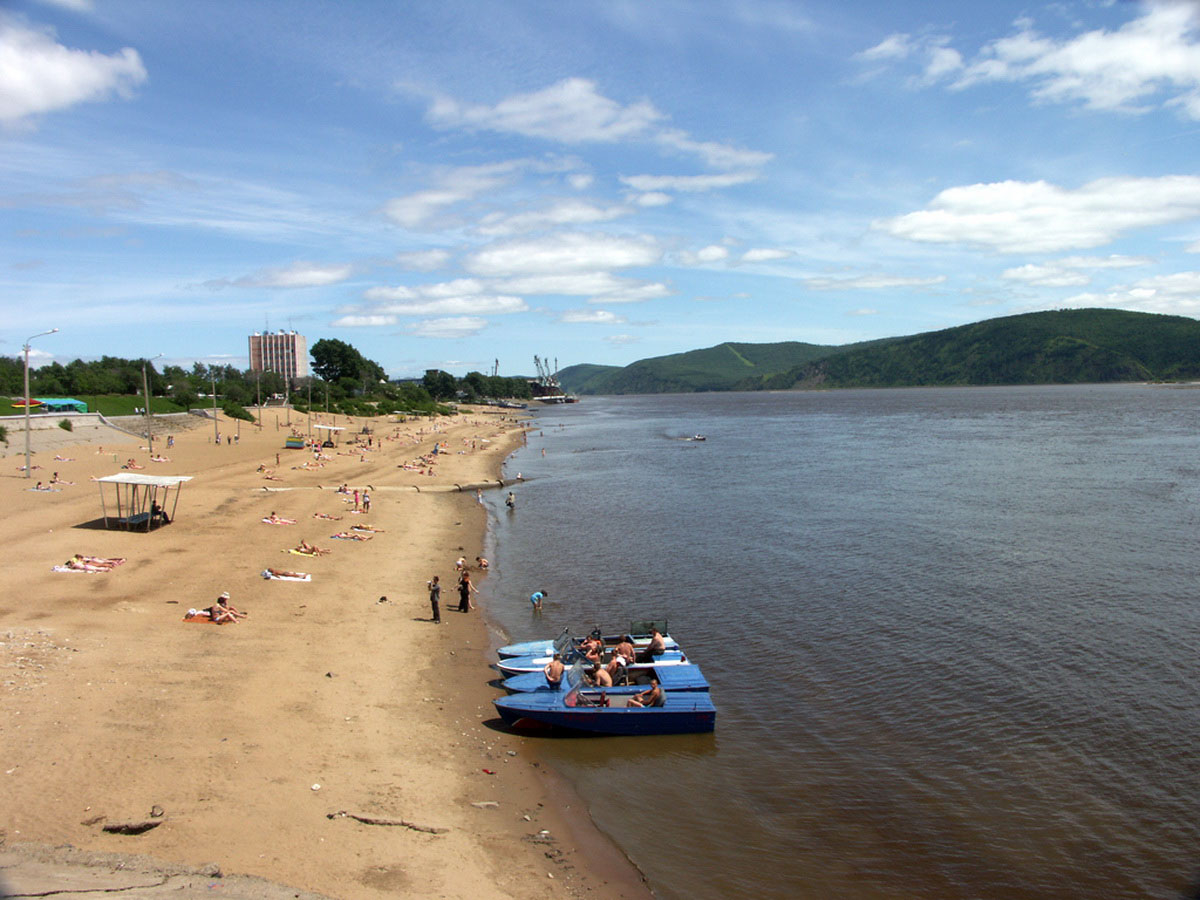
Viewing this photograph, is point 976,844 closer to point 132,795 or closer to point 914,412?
point 132,795

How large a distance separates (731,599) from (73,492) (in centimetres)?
3508

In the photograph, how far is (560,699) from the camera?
1792cm

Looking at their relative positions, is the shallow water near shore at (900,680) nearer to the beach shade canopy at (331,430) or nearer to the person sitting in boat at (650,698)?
the person sitting in boat at (650,698)

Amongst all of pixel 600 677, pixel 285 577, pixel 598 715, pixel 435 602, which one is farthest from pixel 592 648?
pixel 285 577

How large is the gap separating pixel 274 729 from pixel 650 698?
26.8ft

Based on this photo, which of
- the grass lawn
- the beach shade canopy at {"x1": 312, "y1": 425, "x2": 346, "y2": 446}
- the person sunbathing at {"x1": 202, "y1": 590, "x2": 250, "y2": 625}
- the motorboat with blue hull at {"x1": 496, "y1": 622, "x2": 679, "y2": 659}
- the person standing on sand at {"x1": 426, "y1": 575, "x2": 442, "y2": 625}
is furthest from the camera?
the grass lawn

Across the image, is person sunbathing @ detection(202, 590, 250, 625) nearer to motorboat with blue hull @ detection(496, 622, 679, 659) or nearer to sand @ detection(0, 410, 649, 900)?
sand @ detection(0, 410, 649, 900)

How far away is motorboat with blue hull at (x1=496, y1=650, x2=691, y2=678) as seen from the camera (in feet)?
65.0

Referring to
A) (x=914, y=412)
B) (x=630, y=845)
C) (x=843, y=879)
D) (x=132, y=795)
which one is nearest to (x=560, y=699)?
(x=630, y=845)

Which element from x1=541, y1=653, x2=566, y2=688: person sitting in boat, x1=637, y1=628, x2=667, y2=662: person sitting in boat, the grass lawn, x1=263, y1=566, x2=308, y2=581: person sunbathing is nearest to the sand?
x1=263, y1=566, x2=308, y2=581: person sunbathing

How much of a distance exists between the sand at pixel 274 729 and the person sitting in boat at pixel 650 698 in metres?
2.76

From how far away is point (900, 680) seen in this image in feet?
68.1

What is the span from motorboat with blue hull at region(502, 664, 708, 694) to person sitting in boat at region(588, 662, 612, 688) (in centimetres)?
21

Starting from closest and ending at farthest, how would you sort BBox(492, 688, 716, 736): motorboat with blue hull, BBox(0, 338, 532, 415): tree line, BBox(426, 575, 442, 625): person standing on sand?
BBox(492, 688, 716, 736): motorboat with blue hull → BBox(426, 575, 442, 625): person standing on sand → BBox(0, 338, 532, 415): tree line
